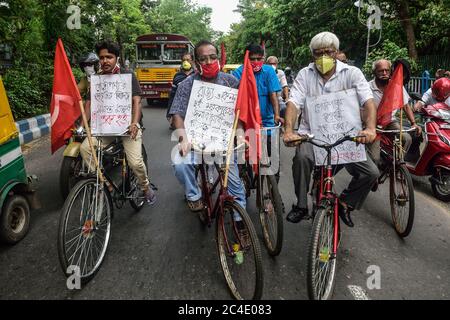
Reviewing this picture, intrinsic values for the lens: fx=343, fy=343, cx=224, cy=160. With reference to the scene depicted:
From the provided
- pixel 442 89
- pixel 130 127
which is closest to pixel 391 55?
pixel 442 89

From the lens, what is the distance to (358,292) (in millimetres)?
2625

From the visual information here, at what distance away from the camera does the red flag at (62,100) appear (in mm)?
2891

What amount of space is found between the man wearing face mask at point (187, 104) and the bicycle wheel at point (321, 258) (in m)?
0.81

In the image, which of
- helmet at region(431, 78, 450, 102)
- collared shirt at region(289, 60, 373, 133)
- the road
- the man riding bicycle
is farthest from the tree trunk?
the man riding bicycle

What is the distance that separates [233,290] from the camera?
253 centimetres

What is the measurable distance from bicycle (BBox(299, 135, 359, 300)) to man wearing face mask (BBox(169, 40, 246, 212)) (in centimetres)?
78

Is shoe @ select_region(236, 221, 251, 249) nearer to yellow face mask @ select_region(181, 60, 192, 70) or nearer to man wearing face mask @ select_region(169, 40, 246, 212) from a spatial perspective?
man wearing face mask @ select_region(169, 40, 246, 212)

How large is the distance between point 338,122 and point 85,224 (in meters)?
2.23

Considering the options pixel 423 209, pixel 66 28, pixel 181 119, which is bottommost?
pixel 423 209

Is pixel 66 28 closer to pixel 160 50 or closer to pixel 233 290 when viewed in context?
pixel 160 50

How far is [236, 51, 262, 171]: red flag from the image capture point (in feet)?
9.15

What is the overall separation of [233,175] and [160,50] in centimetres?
1266

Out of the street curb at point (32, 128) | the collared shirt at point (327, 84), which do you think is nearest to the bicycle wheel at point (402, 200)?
the collared shirt at point (327, 84)

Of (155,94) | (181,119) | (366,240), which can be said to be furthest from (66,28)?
(366,240)
